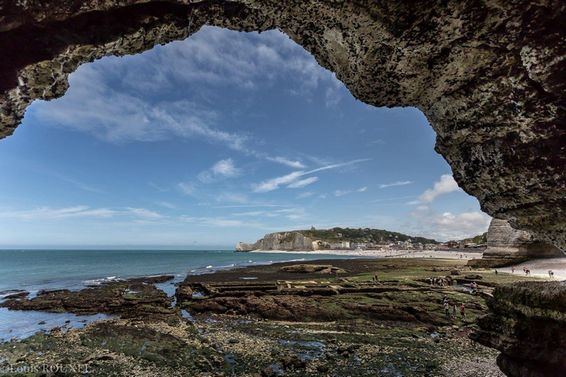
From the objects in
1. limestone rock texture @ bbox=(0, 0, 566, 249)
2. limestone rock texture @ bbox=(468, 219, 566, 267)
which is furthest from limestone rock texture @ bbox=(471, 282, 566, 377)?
limestone rock texture @ bbox=(468, 219, 566, 267)

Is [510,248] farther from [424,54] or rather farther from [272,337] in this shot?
[424,54]

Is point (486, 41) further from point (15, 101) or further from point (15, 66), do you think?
point (15, 101)

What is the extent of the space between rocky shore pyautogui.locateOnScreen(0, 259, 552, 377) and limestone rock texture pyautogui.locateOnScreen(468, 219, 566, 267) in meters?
26.3

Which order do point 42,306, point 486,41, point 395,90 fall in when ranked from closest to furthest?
1. point 486,41
2. point 395,90
3. point 42,306

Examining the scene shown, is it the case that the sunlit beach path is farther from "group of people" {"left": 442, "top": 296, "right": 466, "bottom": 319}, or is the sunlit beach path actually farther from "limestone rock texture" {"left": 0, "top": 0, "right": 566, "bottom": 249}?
"limestone rock texture" {"left": 0, "top": 0, "right": 566, "bottom": 249}

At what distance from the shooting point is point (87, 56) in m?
8.80

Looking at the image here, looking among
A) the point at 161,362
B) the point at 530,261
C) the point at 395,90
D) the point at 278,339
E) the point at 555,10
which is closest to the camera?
the point at 555,10

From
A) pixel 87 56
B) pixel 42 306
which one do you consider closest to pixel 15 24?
pixel 87 56

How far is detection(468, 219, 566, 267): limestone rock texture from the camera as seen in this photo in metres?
50.0

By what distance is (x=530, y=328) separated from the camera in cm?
956

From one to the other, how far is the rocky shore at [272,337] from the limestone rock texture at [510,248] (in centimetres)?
2632

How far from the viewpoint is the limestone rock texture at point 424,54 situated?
709cm

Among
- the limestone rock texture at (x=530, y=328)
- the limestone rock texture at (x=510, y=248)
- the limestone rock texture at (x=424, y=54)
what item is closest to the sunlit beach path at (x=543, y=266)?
the limestone rock texture at (x=510, y=248)

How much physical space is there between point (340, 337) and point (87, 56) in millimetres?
18318
